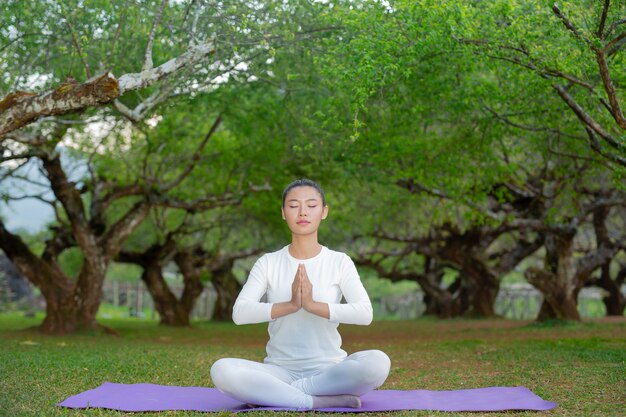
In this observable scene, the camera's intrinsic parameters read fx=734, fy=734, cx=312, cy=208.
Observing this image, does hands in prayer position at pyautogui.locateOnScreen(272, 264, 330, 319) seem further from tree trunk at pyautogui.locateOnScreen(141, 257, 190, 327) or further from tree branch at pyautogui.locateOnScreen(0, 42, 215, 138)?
tree trunk at pyautogui.locateOnScreen(141, 257, 190, 327)

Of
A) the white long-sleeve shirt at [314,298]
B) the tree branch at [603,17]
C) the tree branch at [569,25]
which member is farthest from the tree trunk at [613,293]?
the white long-sleeve shirt at [314,298]

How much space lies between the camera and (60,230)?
62.7 ft

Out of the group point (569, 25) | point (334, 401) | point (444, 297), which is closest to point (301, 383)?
point (334, 401)

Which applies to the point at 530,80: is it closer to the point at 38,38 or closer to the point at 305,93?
the point at 305,93

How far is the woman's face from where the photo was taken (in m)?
6.29

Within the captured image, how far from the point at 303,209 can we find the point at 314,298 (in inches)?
30.5

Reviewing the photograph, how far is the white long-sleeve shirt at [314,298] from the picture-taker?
6.14m

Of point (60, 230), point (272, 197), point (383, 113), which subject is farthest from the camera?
point (272, 197)

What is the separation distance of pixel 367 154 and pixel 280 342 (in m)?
9.62

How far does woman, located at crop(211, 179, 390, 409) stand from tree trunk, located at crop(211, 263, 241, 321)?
22.7 metres

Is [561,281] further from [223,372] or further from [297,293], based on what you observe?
[223,372]

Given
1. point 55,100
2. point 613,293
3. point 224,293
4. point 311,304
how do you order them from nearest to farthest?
point 311,304
point 55,100
point 613,293
point 224,293

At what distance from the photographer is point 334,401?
6035 millimetres

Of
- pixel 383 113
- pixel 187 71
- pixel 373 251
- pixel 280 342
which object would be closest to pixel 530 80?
pixel 383 113
